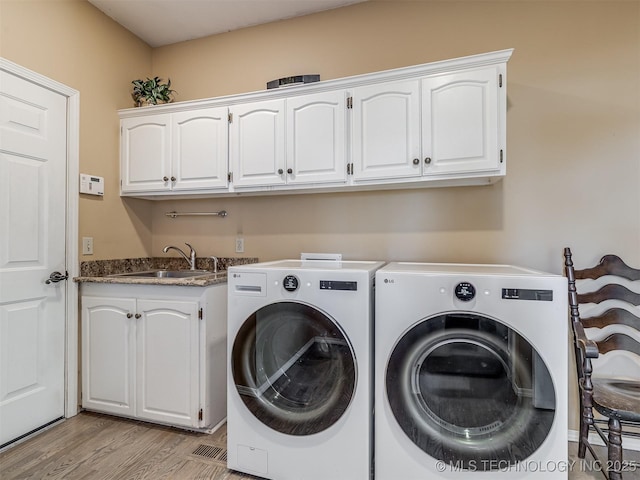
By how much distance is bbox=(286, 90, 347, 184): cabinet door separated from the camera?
1.90 m

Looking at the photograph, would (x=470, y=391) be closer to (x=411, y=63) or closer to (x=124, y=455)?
(x=124, y=455)

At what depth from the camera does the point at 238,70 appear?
2424 millimetres

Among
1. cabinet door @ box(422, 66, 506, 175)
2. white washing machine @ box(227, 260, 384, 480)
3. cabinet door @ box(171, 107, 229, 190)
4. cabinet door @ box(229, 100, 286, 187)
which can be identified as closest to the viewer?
white washing machine @ box(227, 260, 384, 480)

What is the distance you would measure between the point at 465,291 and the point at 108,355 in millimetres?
2088

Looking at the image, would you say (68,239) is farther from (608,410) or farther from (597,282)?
(597,282)

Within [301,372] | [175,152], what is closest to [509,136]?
[301,372]

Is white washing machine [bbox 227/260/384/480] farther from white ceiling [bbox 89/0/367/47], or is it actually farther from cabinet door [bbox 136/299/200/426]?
white ceiling [bbox 89/0/367/47]

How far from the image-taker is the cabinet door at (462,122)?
1648mm

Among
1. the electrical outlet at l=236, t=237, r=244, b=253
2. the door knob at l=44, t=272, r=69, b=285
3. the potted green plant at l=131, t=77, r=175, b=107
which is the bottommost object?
the door knob at l=44, t=272, r=69, b=285

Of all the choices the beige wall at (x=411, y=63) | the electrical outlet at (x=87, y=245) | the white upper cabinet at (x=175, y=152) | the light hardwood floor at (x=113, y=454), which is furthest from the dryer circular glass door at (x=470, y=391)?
the electrical outlet at (x=87, y=245)

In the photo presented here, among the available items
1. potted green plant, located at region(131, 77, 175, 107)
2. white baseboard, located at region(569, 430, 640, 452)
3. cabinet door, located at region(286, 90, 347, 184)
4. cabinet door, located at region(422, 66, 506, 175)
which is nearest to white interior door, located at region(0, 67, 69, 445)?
potted green plant, located at region(131, 77, 175, 107)

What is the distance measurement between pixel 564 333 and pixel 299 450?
1.21 meters

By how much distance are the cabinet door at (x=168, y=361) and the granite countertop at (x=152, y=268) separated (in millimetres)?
128

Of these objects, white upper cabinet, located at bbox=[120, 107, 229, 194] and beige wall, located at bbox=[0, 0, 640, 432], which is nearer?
beige wall, located at bbox=[0, 0, 640, 432]
